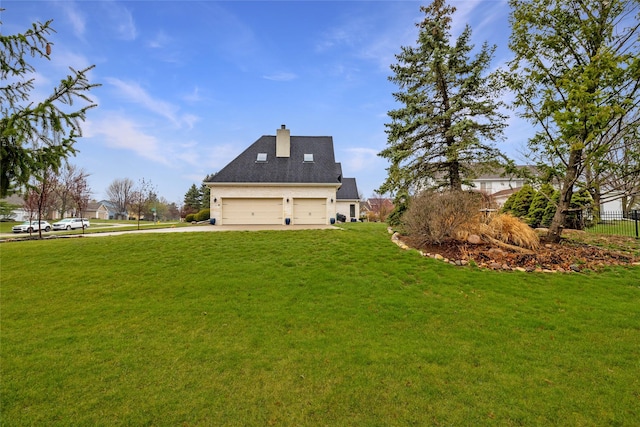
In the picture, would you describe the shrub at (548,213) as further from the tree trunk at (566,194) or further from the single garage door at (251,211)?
the single garage door at (251,211)

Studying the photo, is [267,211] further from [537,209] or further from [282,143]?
[537,209]

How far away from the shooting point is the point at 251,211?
60.2 feet

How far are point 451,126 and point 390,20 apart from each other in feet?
16.8

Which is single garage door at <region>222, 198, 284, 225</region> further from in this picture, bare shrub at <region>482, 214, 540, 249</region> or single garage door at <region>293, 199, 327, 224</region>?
bare shrub at <region>482, 214, 540, 249</region>

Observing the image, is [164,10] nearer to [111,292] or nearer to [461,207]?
[111,292]

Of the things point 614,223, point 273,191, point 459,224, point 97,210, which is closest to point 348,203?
point 273,191

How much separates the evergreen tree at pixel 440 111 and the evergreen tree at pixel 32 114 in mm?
10889

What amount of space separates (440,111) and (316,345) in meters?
12.2

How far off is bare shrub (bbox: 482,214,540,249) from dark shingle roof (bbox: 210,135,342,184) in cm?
1053

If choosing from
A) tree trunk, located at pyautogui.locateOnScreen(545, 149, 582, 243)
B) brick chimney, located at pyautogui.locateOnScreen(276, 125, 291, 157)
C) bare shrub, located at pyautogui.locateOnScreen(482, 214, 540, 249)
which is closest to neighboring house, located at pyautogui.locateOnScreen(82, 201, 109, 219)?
brick chimney, located at pyautogui.locateOnScreen(276, 125, 291, 157)

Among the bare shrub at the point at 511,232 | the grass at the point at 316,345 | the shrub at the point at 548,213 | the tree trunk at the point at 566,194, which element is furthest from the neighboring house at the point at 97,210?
the tree trunk at the point at 566,194

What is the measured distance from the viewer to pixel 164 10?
914cm

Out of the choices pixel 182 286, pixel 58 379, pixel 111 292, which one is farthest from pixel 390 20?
pixel 58 379

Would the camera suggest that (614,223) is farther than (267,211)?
No
